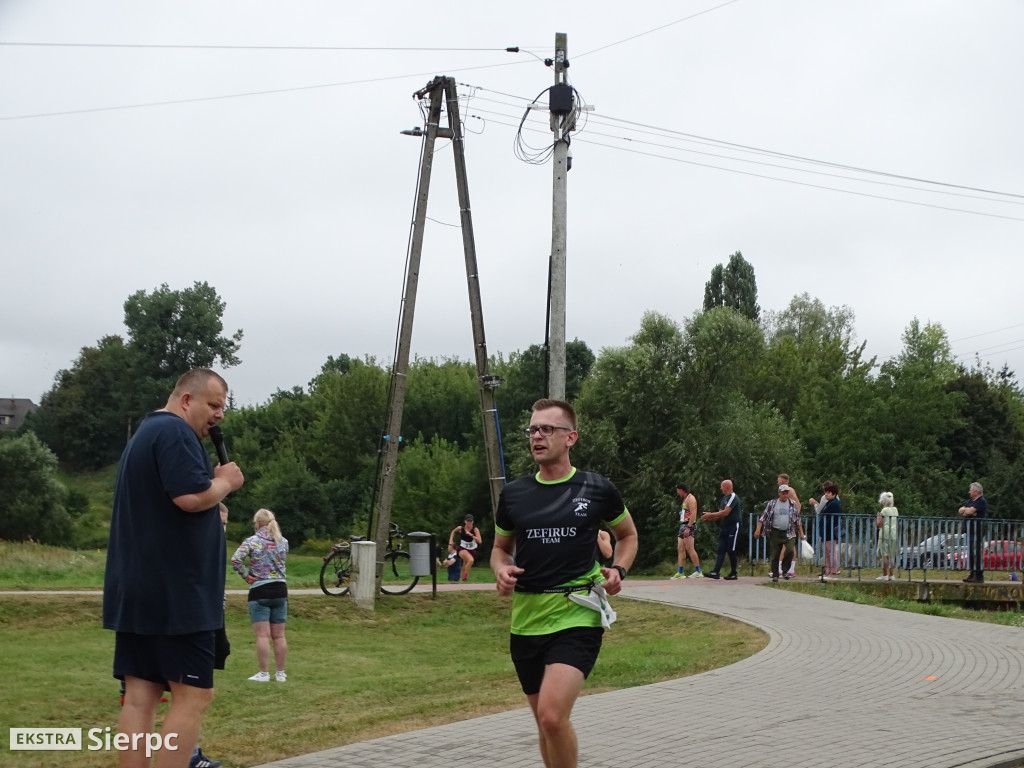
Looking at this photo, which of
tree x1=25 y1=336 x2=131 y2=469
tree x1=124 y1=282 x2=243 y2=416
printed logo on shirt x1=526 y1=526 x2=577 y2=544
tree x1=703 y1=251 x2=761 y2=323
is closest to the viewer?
printed logo on shirt x1=526 y1=526 x2=577 y2=544

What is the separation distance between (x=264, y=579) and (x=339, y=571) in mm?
8136

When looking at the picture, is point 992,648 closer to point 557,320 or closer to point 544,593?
point 557,320

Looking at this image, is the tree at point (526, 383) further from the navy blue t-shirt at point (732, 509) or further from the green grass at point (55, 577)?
the navy blue t-shirt at point (732, 509)

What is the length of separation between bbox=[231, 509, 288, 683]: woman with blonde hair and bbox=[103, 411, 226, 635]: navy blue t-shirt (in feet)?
20.1

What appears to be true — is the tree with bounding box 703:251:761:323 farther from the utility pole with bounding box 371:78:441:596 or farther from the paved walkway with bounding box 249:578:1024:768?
the paved walkway with bounding box 249:578:1024:768

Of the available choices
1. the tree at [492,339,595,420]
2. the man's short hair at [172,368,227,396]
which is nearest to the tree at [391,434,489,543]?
the tree at [492,339,595,420]

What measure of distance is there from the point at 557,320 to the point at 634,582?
6.61 metres

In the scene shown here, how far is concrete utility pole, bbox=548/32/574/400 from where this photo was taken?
17016mm

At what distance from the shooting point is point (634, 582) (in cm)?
2141

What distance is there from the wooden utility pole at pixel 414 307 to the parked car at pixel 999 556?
849 centimetres

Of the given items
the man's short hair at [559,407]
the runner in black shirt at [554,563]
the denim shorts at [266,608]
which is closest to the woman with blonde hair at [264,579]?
the denim shorts at [266,608]

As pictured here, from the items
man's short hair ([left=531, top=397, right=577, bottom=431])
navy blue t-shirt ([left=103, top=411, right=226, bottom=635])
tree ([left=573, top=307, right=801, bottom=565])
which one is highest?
tree ([left=573, top=307, right=801, bottom=565])

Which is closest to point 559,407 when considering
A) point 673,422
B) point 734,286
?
point 673,422

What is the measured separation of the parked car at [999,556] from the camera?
795 inches
